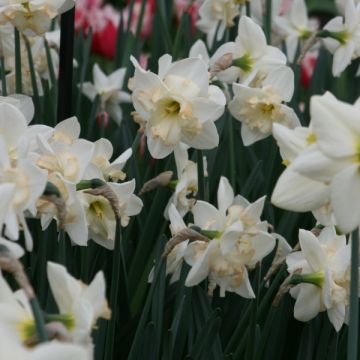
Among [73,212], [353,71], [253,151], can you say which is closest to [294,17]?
[353,71]

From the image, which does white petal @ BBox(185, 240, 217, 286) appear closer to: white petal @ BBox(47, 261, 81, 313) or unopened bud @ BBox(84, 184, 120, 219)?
unopened bud @ BBox(84, 184, 120, 219)

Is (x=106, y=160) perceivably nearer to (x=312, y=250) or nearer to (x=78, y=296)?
(x=312, y=250)

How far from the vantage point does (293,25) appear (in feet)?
8.36

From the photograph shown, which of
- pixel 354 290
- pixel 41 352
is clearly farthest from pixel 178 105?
pixel 41 352

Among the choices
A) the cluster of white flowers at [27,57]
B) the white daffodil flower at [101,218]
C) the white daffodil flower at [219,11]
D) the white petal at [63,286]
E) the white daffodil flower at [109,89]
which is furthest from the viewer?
the white daffodil flower at [109,89]

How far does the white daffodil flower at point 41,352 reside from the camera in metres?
0.76

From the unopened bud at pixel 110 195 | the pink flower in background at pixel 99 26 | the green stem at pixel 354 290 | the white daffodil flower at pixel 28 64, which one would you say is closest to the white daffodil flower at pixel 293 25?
the white daffodil flower at pixel 28 64

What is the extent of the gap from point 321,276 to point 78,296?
0.52 metres

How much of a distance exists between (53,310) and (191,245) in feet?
0.76

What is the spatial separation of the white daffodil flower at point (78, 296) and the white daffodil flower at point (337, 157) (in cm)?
25

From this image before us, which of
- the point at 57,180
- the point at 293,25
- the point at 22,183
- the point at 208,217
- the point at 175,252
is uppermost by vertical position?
the point at 22,183

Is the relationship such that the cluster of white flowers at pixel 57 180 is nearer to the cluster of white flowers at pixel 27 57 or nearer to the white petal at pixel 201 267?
the white petal at pixel 201 267

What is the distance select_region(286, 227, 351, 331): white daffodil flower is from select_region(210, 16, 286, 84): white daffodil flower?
0.37 m

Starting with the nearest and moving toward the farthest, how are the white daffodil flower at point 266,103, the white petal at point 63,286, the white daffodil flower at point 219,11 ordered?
the white petal at point 63,286, the white daffodil flower at point 266,103, the white daffodil flower at point 219,11
